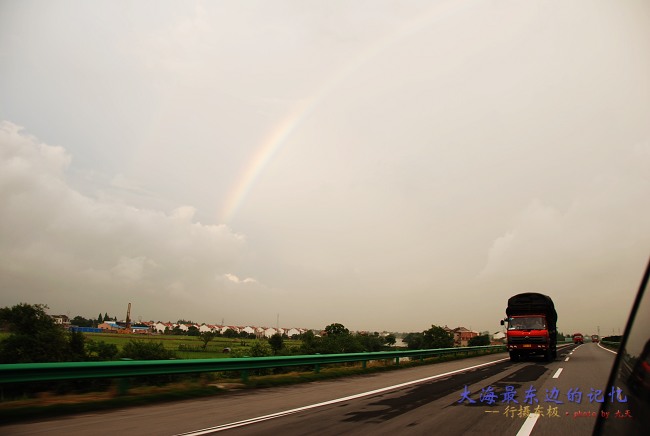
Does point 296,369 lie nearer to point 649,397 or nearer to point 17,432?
point 17,432

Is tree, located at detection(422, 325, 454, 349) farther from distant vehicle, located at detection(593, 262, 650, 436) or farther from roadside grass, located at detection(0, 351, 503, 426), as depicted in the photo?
distant vehicle, located at detection(593, 262, 650, 436)

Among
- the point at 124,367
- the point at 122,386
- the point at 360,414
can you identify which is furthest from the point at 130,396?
the point at 360,414

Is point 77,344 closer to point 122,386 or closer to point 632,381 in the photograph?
point 122,386

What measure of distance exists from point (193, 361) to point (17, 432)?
192 inches

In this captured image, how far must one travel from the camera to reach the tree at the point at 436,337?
101 m

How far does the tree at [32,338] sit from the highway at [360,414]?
4072 cm

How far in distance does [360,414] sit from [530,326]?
18921 mm

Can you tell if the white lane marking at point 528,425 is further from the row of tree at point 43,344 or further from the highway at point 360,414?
the row of tree at point 43,344

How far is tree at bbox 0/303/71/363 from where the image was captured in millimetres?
42156

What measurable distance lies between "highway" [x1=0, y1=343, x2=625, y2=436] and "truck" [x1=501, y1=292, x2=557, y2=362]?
11.8 m

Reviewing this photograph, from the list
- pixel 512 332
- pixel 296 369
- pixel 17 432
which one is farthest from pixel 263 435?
pixel 512 332

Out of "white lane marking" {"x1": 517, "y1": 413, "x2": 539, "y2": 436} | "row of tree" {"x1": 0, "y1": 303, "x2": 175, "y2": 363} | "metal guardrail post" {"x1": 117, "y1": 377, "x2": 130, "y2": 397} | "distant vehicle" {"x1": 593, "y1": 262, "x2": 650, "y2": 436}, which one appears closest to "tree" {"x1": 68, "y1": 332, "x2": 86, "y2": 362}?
"row of tree" {"x1": 0, "y1": 303, "x2": 175, "y2": 363}

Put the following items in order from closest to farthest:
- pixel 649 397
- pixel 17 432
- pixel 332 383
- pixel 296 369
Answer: pixel 649 397
pixel 17 432
pixel 332 383
pixel 296 369

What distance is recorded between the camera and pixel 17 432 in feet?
19.8
